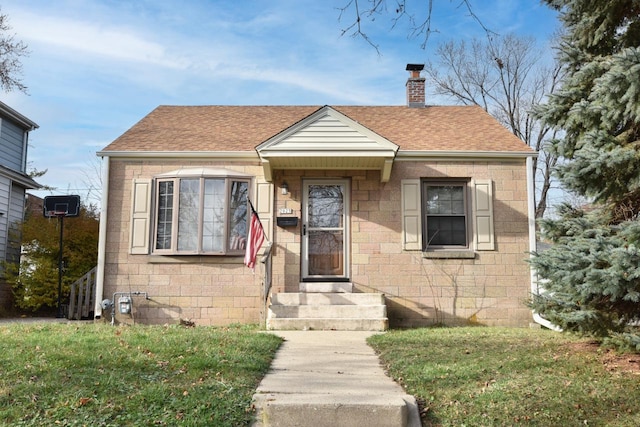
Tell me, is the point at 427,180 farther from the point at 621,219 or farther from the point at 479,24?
the point at 479,24

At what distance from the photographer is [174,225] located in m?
10.2

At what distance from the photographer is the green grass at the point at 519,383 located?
395cm

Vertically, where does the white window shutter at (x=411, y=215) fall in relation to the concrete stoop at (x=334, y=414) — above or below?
above

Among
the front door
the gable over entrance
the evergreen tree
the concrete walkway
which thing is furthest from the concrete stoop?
the front door

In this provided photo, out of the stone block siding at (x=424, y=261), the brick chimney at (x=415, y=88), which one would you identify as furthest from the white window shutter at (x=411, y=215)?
the brick chimney at (x=415, y=88)

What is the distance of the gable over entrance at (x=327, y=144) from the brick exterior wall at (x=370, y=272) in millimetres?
681

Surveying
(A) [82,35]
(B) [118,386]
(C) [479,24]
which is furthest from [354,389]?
(A) [82,35]

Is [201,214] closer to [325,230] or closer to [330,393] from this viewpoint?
[325,230]

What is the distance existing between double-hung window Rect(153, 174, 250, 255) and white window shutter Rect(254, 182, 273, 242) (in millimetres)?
271

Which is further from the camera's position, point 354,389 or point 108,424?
point 354,389

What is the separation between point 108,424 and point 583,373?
393 cm

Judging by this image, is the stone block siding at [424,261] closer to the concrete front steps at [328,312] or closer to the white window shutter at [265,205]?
the white window shutter at [265,205]

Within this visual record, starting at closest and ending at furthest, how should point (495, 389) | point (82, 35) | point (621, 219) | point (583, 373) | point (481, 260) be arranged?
point (495, 389) → point (583, 373) → point (621, 219) → point (82, 35) → point (481, 260)

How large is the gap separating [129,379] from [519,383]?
3.28 metres
